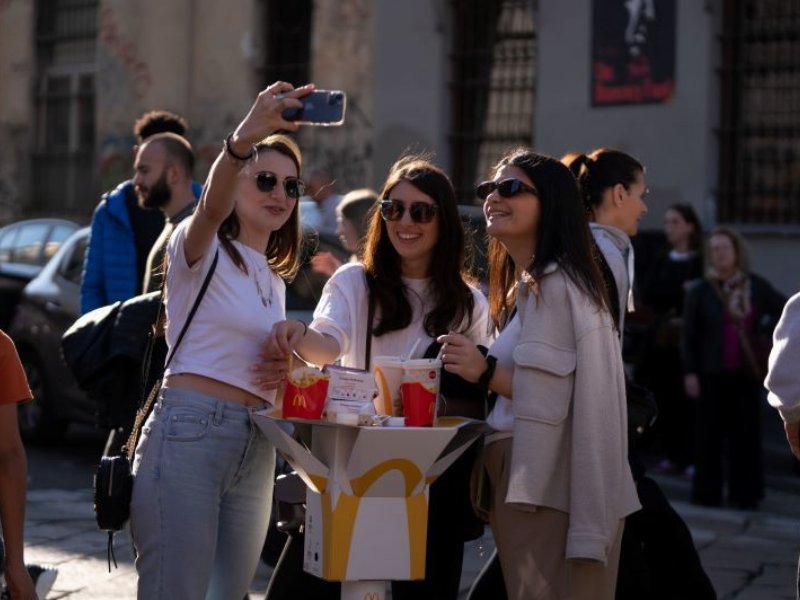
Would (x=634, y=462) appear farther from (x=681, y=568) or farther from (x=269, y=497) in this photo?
(x=269, y=497)

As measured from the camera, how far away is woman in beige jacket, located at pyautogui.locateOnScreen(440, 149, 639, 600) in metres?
4.55

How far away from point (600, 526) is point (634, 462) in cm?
116

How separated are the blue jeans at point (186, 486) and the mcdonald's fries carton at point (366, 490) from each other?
0.50ft

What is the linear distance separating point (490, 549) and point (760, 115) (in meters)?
7.24

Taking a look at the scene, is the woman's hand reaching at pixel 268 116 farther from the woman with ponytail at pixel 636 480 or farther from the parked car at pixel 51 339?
the parked car at pixel 51 339

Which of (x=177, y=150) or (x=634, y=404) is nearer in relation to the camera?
(x=634, y=404)

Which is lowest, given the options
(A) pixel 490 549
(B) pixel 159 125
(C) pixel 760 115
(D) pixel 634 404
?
(A) pixel 490 549

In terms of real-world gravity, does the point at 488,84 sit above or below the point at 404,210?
above

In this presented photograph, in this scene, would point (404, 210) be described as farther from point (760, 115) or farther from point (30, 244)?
point (30, 244)

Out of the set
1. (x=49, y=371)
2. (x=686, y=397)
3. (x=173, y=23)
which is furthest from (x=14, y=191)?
(x=686, y=397)

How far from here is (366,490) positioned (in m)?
4.54

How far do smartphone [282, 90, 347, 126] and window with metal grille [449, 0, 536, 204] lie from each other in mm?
12649

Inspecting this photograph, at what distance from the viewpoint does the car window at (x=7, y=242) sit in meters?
15.7

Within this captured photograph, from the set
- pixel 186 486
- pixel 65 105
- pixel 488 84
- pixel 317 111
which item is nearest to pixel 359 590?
pixel 186 486
